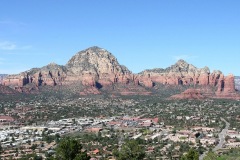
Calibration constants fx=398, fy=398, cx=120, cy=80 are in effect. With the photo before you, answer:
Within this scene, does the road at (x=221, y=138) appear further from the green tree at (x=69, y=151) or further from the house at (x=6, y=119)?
the house at (x=6, y=119)

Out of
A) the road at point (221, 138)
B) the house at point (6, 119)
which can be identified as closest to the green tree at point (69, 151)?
the road at point (221, 138)

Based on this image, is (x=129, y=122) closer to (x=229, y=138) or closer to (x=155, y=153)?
(x=229, y=138)

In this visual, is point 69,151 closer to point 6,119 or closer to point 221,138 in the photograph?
point 221,138

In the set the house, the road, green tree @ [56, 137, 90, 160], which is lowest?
the road

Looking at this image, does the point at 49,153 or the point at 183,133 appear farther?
the point at 183,133

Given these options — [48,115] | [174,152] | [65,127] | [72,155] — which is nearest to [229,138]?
[174,152]

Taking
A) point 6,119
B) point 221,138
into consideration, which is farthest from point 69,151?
point 6,119

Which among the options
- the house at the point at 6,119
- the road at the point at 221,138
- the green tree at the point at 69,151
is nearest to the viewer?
the green tree at the point at 69,151

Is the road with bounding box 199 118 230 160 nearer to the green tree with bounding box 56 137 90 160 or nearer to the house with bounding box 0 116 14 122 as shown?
the green tree with bounding box 56 137 90 160

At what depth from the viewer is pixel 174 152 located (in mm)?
90188

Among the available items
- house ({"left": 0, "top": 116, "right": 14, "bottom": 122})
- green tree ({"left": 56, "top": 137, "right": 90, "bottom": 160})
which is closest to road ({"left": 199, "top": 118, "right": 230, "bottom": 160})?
green tree ({"left": 56, "top": 137, "right": 90, "bottom": 160})

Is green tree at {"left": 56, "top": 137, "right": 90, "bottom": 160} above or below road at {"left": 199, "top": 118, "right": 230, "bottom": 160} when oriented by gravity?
above

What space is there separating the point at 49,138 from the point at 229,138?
4950 centimetres

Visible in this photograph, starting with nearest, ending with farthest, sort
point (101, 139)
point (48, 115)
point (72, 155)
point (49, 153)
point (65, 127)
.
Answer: point (72, 155) → point (49, 153) → point (101, 139) → point (65, 127) → point (48, 115)
